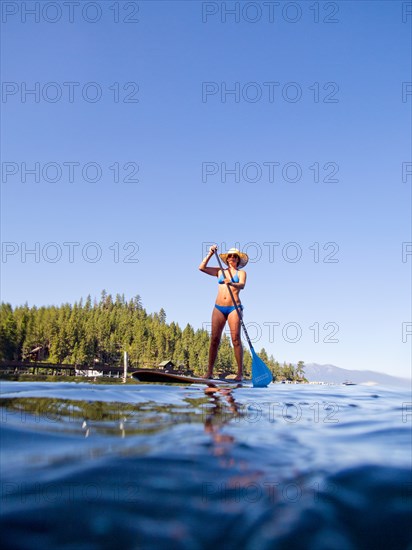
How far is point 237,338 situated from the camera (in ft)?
26.3

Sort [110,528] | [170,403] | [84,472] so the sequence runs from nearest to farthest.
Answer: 1. [110,528]
2. [84,472]
3. [170,403]

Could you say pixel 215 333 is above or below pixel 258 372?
above

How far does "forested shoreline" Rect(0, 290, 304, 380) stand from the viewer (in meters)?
81.4

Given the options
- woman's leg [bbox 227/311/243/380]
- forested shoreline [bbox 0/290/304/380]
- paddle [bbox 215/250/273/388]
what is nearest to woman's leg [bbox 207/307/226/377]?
woman's leg [bbox 227/311/243/380]

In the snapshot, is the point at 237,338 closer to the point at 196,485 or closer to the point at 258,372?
the point at 258,372

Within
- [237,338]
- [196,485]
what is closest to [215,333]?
[237,338]

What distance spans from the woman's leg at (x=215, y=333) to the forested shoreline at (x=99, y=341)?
7109cm

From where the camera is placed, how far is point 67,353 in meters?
83.7

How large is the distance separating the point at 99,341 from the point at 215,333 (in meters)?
90.6

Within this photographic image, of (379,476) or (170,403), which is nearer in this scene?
(379,476)

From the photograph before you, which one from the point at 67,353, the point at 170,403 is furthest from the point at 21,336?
the point at 170,403

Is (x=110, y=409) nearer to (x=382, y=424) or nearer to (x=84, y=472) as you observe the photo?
(x=84, y=472)

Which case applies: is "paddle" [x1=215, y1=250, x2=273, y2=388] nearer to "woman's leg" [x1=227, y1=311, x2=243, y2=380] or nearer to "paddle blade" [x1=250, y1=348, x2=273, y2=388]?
"paddle blade" [x1=250, y1=348, x2=273, y2=388]

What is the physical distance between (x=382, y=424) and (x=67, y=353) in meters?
88.7
